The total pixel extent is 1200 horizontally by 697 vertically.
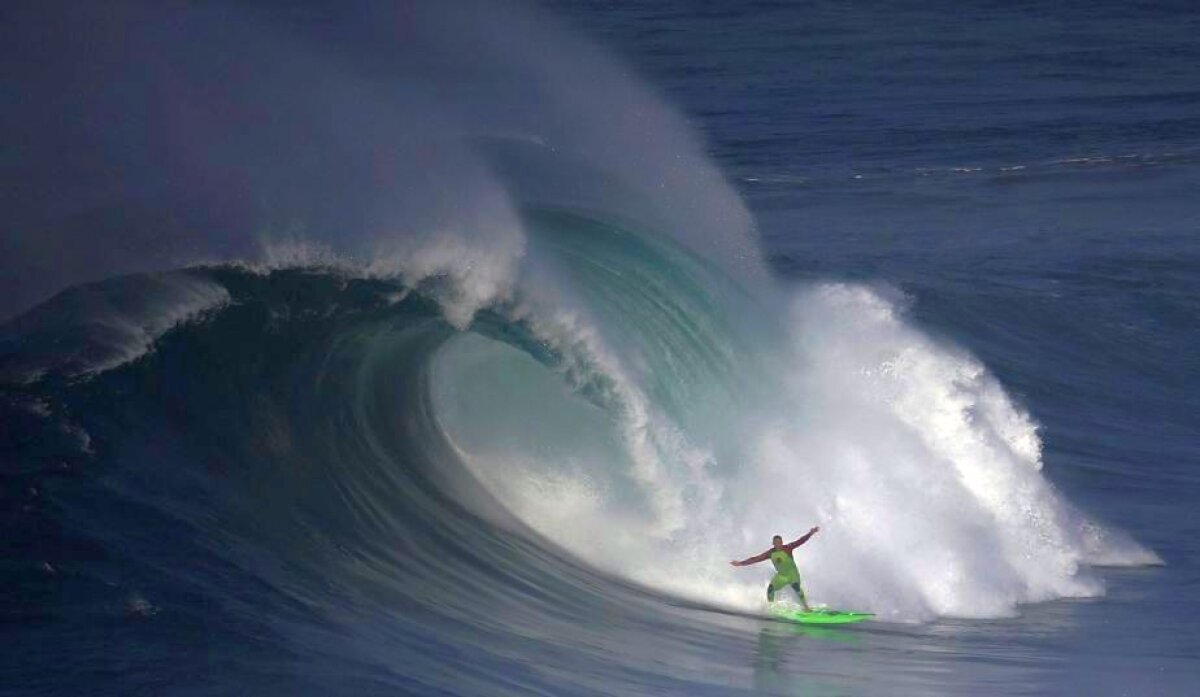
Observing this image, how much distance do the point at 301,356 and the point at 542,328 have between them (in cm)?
181

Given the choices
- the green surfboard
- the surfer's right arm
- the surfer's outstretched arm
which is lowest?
the green surfboard

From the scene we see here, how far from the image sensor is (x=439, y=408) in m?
14.4

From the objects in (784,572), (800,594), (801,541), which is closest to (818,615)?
(800,594)

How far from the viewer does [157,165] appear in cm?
1697

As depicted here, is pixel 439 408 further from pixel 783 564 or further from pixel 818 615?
pixel 818 615

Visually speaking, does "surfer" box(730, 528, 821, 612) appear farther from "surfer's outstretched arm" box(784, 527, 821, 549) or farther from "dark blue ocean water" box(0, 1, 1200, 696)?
"dark blue ocean water" box(0, 1, 1200, 696)

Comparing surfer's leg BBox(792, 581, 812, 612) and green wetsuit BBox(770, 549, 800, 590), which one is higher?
green wetsuit BBox(770, 549, 800, 590)

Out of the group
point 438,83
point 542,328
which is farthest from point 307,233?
point 438,83

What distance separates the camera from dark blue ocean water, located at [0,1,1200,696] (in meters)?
9.98

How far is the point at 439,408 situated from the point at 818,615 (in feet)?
12.4

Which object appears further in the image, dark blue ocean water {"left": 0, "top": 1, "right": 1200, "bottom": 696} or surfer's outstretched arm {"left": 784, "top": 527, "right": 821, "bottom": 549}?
surfer's outstretched arm {"left": 784, "top": 527, "right": 821, "bottom": 549}

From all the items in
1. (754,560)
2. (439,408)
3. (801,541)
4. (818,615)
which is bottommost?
(818,615)

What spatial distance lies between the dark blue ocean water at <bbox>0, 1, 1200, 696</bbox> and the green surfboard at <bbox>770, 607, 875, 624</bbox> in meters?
0.14

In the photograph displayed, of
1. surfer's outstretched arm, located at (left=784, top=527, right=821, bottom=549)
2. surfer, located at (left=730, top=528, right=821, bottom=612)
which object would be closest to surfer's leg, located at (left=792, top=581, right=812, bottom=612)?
surfer, located at (left=730, top=528, right=821, bottom=612)
